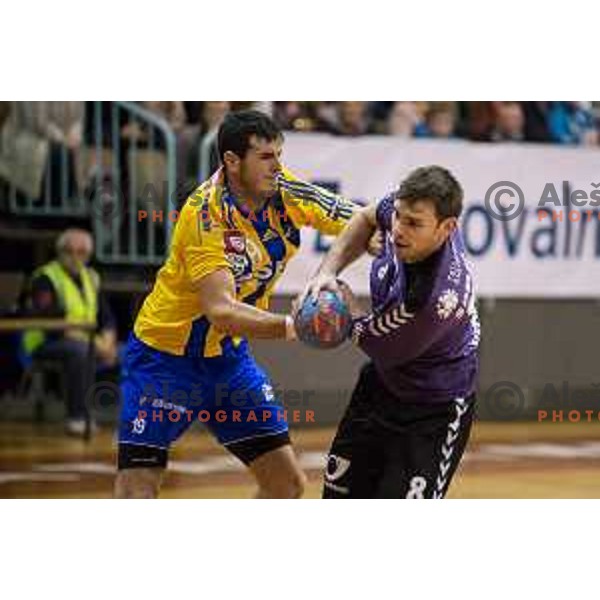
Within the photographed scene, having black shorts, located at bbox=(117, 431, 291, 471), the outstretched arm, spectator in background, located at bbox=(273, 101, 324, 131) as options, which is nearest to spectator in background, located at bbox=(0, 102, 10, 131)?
spectator in background, located at bbox=(273, 101, 324, 131)

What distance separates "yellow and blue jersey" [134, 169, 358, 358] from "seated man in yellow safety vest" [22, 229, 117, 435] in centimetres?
203

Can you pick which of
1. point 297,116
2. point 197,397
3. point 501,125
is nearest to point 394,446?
point 197,397

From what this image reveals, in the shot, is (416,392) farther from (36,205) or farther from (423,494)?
(36,205)

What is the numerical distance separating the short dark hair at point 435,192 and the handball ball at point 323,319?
52 centimetres

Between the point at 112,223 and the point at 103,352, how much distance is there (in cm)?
82

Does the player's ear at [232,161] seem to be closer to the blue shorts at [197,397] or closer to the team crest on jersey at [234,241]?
the team crest on jersey at [234,241]

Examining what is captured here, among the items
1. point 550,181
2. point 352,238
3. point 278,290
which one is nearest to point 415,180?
point 352,238

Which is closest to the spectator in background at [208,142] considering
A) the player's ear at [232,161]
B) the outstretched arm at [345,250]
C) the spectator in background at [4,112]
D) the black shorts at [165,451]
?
the player's ear at [232,161]

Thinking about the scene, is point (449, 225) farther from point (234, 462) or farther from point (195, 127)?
point (234, 462)

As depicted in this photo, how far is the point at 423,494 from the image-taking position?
659cm

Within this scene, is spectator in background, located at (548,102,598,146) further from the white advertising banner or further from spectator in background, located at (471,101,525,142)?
spectator in background, located at (471,101,525,142)

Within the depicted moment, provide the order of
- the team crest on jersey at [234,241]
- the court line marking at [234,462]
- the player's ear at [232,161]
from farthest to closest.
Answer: the court line marking at [234,462] < the player's ear at [232,161] < the team crest on jersey at [234,241]

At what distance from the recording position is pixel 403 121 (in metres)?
9.65

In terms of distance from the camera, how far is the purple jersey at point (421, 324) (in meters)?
6.51
